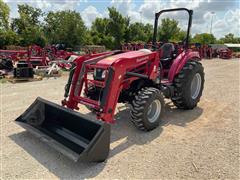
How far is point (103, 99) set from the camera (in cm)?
385

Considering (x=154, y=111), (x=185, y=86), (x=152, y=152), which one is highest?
(x=185, y=86)

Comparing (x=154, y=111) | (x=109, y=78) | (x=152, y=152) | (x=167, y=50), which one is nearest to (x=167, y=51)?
(x=167, y=50)

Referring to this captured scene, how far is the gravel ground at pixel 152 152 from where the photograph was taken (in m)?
3.24

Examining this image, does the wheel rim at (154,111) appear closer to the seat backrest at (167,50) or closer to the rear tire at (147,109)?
the rear tire at (147,109)

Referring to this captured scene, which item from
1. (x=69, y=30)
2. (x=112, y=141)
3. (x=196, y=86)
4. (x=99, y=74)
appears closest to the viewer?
(x=112, y=141)

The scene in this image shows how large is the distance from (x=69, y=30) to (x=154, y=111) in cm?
2564

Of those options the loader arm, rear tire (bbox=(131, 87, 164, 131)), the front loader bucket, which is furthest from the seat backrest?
the front loader bucket

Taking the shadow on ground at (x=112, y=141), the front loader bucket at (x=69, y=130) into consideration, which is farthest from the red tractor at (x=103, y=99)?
the shadow on ground at (x=112, y=141)

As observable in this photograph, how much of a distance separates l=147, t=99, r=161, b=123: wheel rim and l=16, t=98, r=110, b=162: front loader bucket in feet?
4.17

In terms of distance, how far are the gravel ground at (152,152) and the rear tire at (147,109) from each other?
0.19 metres

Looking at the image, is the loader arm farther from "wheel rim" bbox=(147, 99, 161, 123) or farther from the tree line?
the tree line

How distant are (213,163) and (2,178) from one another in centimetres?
268

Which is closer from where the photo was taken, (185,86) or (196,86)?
(185,86)

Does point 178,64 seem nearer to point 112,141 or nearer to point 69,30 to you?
point 112,141
